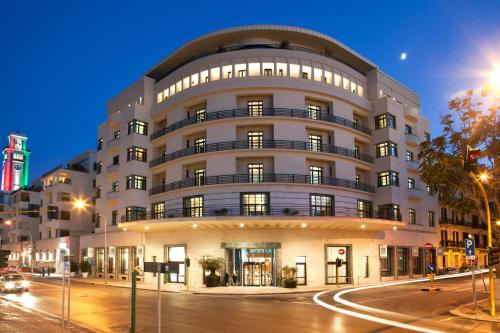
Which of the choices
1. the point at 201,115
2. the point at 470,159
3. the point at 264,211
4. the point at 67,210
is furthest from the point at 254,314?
the point at 67,210

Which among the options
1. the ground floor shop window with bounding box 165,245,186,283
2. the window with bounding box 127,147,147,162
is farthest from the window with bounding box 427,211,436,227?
the window with bounding box 127,147,147,162

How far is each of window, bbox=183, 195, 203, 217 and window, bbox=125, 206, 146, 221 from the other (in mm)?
7571

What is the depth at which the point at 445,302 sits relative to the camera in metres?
27.2

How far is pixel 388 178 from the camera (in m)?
51.3

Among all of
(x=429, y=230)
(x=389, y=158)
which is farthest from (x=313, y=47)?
(x=429, y=230)

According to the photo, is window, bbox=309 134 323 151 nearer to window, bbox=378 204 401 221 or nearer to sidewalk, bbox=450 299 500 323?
window, bbox=378 204 401 221

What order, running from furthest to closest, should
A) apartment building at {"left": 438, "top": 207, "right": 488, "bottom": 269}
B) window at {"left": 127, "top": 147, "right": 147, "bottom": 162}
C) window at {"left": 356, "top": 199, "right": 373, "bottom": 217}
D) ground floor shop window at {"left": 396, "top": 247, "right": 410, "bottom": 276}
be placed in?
apartment building at {"left": 438, "top": 207, "right": 488, "bottom": 269} → window at {"left": 127, "top": 147, "right": 147, "bottom": 162} → ground floor shop window at {"left": 396, "top": 247, "right": 410, "bottom": 276} → window at {"left": 356, "top": 199, "right": 373, "bottom": 217}

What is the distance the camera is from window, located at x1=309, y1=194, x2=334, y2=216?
147 ft


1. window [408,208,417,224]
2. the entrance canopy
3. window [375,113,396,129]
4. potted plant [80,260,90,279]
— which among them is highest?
window [375,113,396,129]

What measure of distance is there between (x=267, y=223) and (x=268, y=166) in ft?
21.4

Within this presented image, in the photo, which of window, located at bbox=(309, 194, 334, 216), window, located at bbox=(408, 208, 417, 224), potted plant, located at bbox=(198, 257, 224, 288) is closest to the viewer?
potted plant, located at bbox=(198, 257, 224, 288)

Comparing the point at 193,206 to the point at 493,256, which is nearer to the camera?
the point at 493,256

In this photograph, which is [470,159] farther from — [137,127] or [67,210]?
[67,210]

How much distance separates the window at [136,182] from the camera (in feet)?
174
